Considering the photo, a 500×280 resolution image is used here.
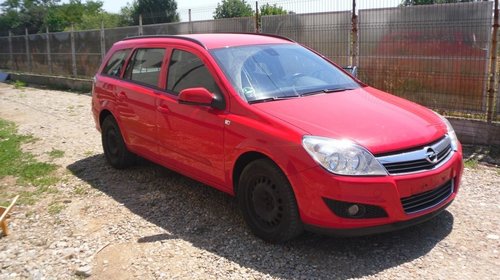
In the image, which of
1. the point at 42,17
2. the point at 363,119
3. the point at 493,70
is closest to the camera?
the point at 363,119

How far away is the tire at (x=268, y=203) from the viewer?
3756mm

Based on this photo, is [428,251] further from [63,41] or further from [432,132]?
[63,41]

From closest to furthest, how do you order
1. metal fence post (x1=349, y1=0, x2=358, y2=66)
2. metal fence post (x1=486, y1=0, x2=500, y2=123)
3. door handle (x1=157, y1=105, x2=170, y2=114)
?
1. door handle (x1=157, y1=105, x2=170, y2=114)
2. metal fence post (x1=486, y1=0, x2=500, y2=123)
3. metal fence post (x1=349, y1=0, x2=358, y2=66)

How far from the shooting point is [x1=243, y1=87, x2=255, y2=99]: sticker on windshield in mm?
4238

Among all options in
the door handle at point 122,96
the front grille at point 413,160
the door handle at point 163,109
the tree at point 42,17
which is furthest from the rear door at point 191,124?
the tree at point 42,17

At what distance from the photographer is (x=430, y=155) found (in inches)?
147

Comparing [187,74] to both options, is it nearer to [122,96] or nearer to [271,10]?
[122,96]

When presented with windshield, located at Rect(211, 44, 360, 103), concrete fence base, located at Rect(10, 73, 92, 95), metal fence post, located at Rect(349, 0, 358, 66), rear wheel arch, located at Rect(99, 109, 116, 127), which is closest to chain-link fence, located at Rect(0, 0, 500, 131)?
metal fence post, located at Rect(349, 0, 358, 66)

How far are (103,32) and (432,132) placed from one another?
14.2 metres

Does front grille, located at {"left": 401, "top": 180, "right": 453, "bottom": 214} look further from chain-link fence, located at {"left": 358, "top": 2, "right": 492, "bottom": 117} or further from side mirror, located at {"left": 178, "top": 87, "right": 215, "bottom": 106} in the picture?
chain-link fence, located at {"left": 358, "top": 2, "right": 492, "bottom": 117}

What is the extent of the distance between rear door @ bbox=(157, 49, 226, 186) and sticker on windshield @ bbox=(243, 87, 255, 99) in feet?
0.67

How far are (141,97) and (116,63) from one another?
1210 millimetres

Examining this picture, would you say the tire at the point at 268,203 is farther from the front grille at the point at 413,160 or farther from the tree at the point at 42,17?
the tree at the point at 42,17

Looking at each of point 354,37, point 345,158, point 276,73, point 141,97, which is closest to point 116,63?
point 141,97
